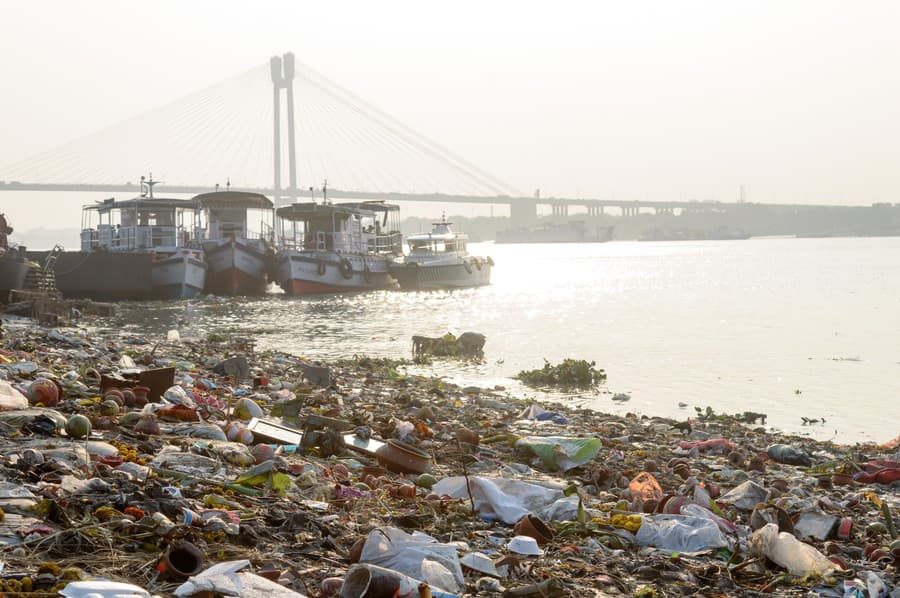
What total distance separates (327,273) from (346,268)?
92 centimetres

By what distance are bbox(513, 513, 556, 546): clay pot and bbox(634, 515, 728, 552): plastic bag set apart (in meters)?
0.46

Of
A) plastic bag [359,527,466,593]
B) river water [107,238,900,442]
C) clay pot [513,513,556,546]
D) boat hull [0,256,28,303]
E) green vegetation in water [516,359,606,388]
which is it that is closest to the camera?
plastic bag [359,527,466,593]

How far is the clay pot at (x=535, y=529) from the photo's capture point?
153 inches

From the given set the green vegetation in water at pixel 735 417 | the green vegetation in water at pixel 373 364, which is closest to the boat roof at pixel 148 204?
the green vegetation in water at pixel 373 364

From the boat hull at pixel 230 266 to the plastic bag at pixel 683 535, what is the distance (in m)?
27.5

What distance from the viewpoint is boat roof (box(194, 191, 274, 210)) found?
3195 cm

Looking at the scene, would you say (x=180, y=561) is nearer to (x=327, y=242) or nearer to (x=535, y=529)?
(x=535, y=529)

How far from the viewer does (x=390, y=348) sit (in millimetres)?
16062

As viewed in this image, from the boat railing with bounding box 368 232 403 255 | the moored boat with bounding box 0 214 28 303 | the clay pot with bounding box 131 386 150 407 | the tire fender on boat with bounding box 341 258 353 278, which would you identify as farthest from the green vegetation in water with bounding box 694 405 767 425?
the boat railing with bounding box 368 232 403 255

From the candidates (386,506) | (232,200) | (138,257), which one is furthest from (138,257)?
(386,506)

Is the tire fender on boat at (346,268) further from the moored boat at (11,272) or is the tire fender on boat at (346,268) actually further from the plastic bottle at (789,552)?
the plastic bottle at (789,552)

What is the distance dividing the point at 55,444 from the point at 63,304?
14957mm

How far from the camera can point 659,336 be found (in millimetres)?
19797

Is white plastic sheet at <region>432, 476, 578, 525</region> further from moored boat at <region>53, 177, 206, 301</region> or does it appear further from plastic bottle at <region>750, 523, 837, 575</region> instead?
moored boat at <region>53, 177, 206, 301</region>
